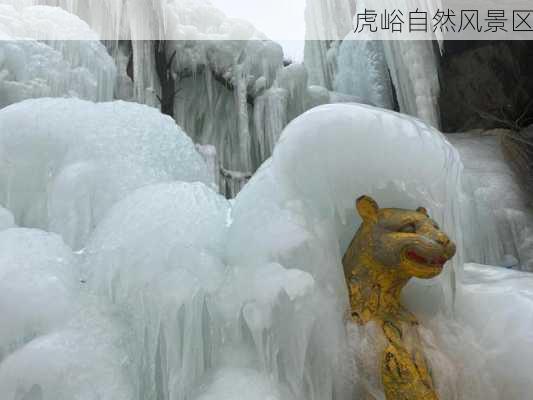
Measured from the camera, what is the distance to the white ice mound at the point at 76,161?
1967 mm

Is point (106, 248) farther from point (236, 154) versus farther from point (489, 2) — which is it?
point (489, 2)

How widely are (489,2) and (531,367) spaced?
14.1 feet

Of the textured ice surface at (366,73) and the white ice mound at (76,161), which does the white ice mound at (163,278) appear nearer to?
the white ice mound at (76,161)

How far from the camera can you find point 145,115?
240 centimetres

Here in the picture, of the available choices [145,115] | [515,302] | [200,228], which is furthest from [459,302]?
[145,115]

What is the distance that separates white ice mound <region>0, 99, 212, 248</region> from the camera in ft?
6.45

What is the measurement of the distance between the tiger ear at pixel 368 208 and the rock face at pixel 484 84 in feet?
Result: 13.7

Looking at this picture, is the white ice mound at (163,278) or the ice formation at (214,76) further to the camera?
the ice formation at (214,76)

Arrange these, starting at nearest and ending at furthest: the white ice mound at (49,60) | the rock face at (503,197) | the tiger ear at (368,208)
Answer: the tiger ear at (368,208) < the rock face at (503,197) < the white ice mound at (49,60)

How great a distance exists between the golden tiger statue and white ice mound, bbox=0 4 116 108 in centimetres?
320

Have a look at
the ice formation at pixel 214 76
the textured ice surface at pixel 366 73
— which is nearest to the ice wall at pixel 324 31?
the textured ice surface at pixel 366 73

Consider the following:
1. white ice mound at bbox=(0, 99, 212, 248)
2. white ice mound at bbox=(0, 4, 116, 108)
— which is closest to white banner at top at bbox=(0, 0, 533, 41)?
white ice mound at bbox=(0, 4, 116, 108)

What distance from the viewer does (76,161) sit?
2064 mm

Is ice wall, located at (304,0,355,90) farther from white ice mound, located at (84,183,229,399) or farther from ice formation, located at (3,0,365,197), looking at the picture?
white ice mound, located at (84,183,229,399)
